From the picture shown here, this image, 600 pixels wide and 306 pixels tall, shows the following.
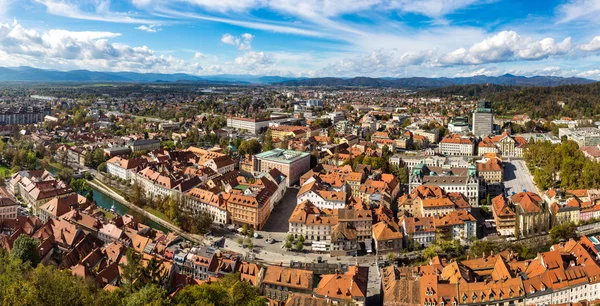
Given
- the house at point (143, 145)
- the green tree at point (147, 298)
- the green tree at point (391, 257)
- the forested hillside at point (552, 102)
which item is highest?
the forested hillside at point (552, 102)

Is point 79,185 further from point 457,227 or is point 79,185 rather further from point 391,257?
point 457,227

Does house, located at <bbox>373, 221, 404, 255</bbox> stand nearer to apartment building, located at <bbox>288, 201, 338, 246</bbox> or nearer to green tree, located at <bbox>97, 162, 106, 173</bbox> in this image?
apartment building, located at <bbox>288, 201, 338, 246</bbox>

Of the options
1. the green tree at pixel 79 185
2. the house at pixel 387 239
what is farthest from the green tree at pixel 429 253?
the green tree at pixel 79 185

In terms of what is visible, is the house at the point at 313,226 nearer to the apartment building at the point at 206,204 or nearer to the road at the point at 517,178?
the apartment building at the point at 206,204

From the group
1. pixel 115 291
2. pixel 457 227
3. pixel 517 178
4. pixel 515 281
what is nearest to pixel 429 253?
pixel 457 227

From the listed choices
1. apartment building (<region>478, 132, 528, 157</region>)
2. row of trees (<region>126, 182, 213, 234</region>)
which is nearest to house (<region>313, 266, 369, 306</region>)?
row of trees (<region>126, 182, 213, 234</region>)

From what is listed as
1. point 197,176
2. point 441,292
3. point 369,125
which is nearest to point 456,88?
point 369,125

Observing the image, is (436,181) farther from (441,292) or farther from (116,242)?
(116,242)
